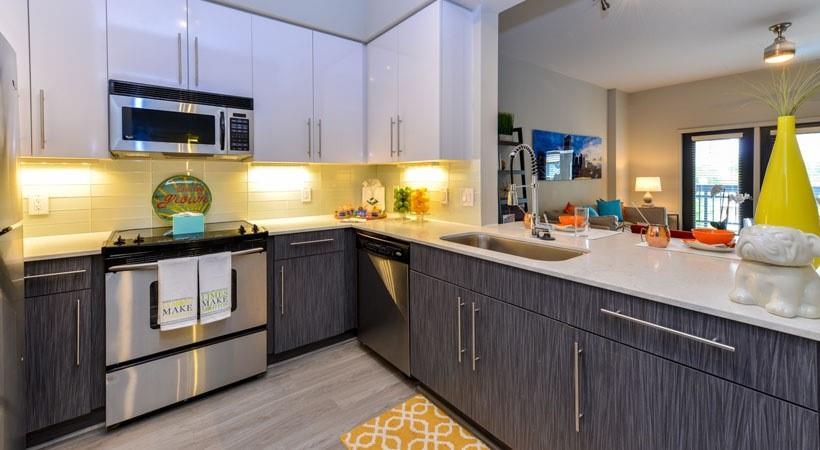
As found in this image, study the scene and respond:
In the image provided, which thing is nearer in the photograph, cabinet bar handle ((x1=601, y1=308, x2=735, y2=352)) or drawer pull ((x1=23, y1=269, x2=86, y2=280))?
cabinet bar handle ((x1=601, y1=308, x2=735, y2=352))

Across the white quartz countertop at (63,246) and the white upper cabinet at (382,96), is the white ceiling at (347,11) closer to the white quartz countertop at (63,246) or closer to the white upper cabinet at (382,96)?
the white upper cabinet at (382,96)

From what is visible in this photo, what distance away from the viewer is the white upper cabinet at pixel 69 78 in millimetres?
1840

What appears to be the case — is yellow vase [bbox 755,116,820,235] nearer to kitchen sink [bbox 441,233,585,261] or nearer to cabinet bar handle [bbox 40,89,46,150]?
kitchen sink [bbox 441,233,585,261]

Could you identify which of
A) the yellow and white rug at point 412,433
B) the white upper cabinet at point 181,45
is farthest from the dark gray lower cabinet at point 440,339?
the white upper cabinet at point 181,45

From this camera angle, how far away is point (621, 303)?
47.2 inches

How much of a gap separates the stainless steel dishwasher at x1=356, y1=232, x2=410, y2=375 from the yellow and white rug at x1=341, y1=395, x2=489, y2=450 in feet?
1.00

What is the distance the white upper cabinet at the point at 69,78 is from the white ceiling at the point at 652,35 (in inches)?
119

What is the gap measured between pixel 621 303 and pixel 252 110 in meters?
2.34

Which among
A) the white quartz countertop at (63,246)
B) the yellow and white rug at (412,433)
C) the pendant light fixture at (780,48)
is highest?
the pendant light fixture at (780,48)

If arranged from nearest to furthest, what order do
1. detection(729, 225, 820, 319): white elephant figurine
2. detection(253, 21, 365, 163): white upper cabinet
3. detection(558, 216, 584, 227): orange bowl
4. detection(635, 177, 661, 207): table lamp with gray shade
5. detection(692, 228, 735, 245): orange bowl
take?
detection(729, 225, 820, 319): white elephant figurine
detection(692, 228, 735, 245): orange bowl
detection(558, 216, 584, 227): orange bowl
detection(253, 21, 365, 163): white upper cabinet
detection(635, 177, 661, 207): table lamp with gray shade

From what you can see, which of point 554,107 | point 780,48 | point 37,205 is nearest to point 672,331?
point 37,205

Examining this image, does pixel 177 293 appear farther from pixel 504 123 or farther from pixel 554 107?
pixel 554 107

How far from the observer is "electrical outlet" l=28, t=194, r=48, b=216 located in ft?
6.81

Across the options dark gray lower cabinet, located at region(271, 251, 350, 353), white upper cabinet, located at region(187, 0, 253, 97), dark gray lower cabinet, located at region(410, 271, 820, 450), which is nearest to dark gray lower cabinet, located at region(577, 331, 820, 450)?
Result: dark gray lower cabinet, located at region(410, 271, 820, 450)
